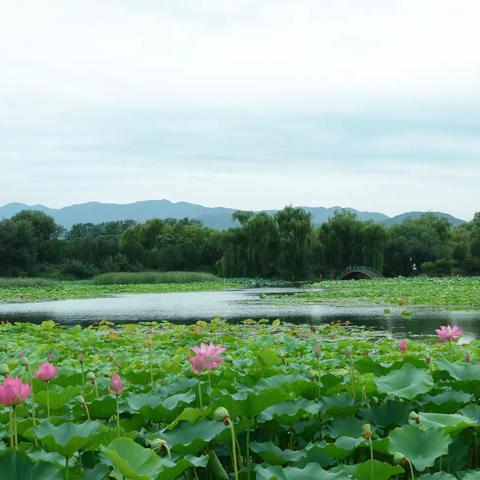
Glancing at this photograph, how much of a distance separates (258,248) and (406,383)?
3344cm

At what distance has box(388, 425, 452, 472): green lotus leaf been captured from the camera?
6.18 ft

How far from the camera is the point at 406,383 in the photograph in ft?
8.20

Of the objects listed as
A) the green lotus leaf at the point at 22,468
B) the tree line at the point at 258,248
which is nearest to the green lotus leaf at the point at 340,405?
the green lotus leaf at the point at 22,468

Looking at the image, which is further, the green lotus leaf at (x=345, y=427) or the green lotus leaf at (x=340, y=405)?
the green lotus leaf at (x=340, y=405)

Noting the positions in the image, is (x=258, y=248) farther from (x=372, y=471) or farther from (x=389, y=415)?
(x=372, y=471)

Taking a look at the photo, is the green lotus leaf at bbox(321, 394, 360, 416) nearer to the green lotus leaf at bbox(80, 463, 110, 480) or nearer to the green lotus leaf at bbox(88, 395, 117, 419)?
the green lotus leaf at bbox(88, 395, 117, 419)

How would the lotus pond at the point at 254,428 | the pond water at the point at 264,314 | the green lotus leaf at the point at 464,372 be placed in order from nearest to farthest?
1. the lotus pond at the point at 254,428
2. the green lotus leaf at the point at 464,372
3. the pond water at the point at 264,314

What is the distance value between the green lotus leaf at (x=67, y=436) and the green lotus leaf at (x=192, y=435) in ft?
0.72

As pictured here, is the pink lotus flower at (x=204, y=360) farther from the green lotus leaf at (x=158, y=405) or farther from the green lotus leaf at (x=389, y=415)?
the green lotus leaf at (x=389, y=415)

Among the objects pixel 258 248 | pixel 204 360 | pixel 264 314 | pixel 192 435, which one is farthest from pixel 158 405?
pixel 258 248

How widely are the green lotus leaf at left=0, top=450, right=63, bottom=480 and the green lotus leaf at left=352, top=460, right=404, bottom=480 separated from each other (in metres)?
0.72

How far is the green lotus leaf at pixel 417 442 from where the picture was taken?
1.88 m

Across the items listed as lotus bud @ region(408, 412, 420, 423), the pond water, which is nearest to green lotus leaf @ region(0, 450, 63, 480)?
lotus bud @ region(408, 412, 420, 423)

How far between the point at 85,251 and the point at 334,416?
146 feet
